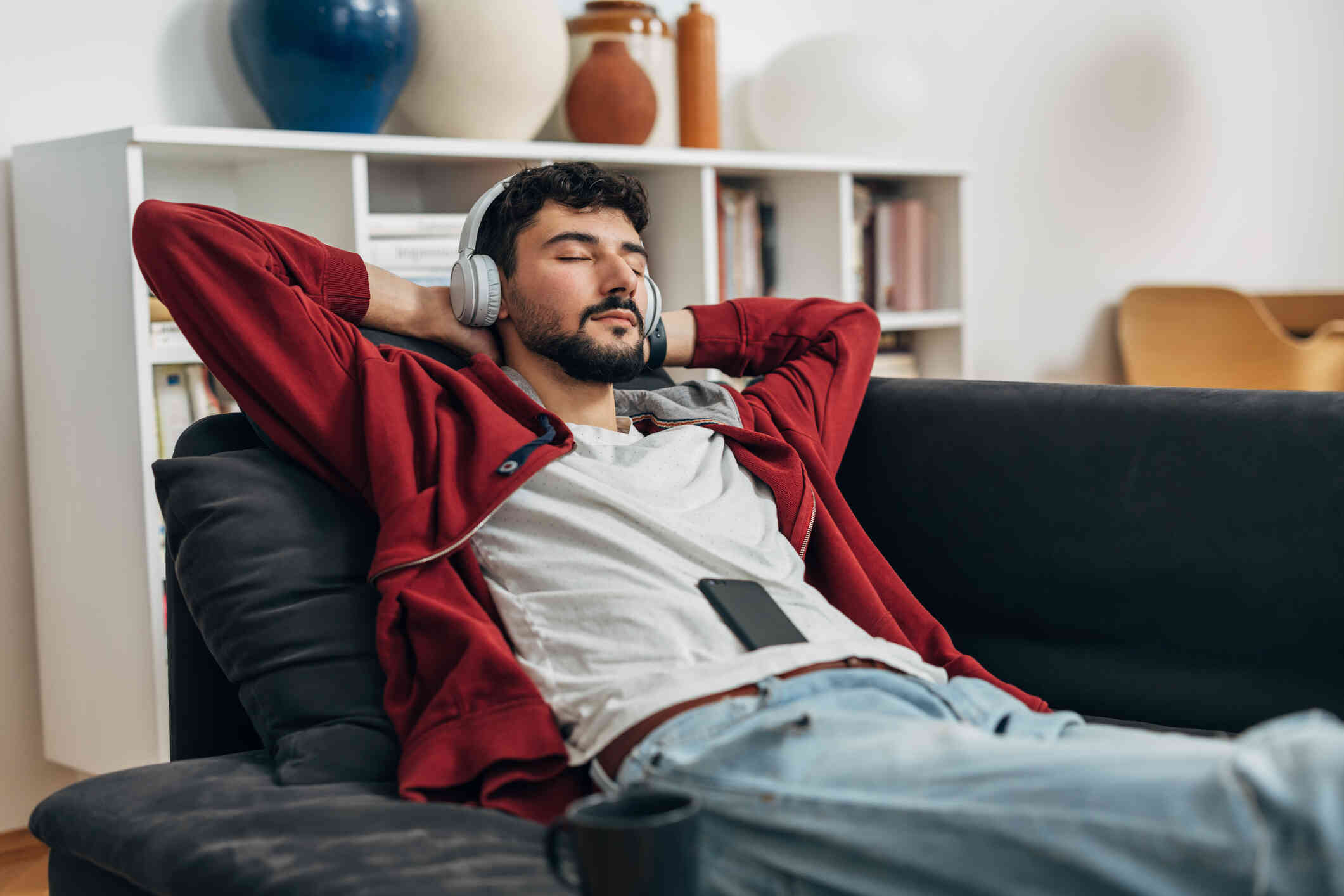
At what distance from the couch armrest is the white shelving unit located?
1089 millimetres

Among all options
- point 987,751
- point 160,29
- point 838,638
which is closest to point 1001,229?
point 160,29

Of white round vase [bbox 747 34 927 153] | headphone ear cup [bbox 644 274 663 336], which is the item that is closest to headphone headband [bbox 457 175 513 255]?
headphone ear cup [bbox 644 274 663 336]

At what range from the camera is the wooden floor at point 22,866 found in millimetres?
2199

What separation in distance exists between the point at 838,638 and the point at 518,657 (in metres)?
0.33

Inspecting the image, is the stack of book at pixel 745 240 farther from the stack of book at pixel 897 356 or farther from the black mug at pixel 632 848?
the black mug at pixel 632 848

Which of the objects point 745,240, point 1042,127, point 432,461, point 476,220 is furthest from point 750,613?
point 1042,127

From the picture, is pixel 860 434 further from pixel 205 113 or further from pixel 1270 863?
pixel 205 113

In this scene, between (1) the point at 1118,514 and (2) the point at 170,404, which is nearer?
(1) the point at 1118,514

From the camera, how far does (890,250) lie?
3.22m

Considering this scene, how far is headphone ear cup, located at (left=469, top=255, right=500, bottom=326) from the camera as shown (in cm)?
164

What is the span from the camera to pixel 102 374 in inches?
85.0

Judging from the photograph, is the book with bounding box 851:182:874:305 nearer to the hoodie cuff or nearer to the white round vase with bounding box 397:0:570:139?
the white round vase with bounding box 397:0:570:139

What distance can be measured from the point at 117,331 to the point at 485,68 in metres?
0.84

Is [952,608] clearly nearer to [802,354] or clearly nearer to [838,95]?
[802,354]
